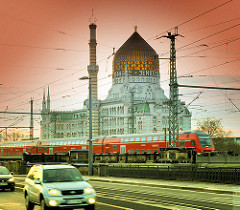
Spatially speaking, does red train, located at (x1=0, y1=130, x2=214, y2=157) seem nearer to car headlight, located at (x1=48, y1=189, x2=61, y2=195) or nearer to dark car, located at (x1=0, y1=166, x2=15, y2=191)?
dark car, located at (x1=0, y1=166, x2=15, y2=191)

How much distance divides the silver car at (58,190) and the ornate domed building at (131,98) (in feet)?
333

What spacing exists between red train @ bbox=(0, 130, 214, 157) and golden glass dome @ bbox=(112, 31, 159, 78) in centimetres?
5776

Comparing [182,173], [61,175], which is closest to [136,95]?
[182,173]

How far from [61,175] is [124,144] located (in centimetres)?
4782

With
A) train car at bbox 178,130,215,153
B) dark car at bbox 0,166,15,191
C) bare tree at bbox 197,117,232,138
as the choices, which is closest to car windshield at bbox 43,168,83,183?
dark car at bbox 0,166,15,191

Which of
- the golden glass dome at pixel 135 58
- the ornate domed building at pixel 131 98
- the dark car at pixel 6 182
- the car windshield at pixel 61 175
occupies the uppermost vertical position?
the golden glass dome at pixel 135 58

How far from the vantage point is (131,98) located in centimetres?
11962

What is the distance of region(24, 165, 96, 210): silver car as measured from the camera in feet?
37.1

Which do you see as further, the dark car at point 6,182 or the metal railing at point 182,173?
the metal railing at point 182,173

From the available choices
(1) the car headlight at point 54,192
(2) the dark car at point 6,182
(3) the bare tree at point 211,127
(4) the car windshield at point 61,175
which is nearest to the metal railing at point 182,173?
(2) the dark car at point 6,182

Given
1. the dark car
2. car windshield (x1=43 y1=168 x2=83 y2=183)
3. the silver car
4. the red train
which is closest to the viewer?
the silver car

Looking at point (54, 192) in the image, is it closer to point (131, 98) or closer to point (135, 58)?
point (131, 98)

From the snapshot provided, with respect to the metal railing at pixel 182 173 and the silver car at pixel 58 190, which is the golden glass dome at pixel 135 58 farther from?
the silver car at pixel 58 190

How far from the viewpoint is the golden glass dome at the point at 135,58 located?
129m
